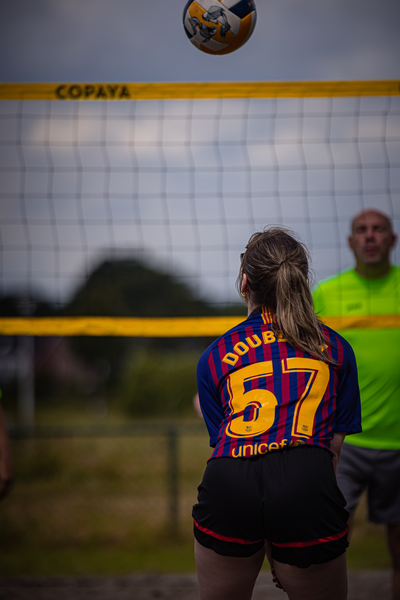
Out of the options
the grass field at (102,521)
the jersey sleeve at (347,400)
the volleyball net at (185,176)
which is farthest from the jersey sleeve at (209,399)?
the grass field at (102,521)

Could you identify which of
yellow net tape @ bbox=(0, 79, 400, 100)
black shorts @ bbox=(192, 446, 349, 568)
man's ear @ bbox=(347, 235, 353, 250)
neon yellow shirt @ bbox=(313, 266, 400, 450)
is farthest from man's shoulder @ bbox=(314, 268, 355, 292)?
black shorts @ bbox=(192, 446, 349, 568)

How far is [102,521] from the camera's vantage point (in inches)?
187

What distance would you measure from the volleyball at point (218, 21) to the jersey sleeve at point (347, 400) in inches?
86.7

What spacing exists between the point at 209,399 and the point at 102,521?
3865 millimetres

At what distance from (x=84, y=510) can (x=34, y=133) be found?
3.74m

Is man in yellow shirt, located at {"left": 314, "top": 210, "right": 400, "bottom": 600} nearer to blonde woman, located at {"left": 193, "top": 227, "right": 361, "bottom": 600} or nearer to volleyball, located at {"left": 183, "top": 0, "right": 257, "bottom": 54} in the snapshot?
blonde woman, located at {"left": 193, "top": 227, "right": 361, "bottom": 600}

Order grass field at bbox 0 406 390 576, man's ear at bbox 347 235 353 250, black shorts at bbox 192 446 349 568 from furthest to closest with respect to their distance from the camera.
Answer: grass field at bbox 0 406 390 576 → man's ear at bbox 347 235 353 250 → black shorts at bbox 192 446 349 568

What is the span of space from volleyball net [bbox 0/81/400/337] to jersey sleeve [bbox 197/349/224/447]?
1659 millimetres

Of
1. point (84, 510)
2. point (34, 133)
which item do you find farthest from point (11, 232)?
point (84, 510)

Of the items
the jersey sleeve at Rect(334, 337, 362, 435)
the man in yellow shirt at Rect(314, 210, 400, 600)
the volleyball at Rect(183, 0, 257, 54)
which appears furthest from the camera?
the volleyball at Rect(183, 0, 257, 54)

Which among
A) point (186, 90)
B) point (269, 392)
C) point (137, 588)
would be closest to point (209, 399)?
point (269, 392)

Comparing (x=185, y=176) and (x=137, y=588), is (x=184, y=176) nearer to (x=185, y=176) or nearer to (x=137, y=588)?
(x=185, y=176)

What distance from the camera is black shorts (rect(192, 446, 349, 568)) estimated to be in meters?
1.29

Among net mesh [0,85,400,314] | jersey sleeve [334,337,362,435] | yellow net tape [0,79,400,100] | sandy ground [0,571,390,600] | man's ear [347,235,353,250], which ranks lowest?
sandy ground [0,571,390,600]
